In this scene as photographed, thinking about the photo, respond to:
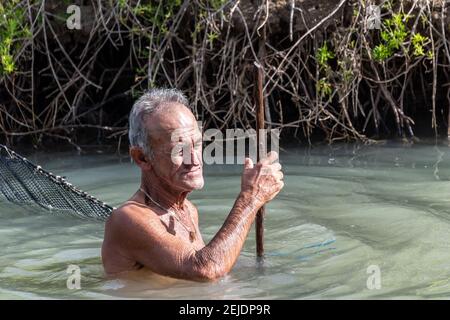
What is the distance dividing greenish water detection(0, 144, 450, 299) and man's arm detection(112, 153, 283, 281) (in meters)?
0.15

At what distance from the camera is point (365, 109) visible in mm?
8719

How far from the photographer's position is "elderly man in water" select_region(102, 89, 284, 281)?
4340 mm

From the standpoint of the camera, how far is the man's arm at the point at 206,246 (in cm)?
432

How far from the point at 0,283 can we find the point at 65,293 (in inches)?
17.5

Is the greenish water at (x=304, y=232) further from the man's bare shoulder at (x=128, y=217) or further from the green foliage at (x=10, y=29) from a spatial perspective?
the green foliage at (x=10, y=29)

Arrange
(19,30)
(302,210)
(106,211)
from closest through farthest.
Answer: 1. (106,211)
2. (302,210)
3. (19,30)

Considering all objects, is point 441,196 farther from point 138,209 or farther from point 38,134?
point 38,134

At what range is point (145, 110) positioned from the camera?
4.45m

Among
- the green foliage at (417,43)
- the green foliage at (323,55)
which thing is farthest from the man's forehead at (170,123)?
the green foliage at (417,43)

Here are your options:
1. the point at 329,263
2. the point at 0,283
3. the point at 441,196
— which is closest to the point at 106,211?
the point at 0,283

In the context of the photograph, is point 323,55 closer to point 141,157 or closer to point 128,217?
point 141,157

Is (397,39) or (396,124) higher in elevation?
(397,39)

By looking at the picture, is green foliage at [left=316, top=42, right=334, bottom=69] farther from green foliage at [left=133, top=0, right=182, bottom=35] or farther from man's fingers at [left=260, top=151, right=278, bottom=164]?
→ man's fingers at [left=260, top=151, right=278, bottom=164]

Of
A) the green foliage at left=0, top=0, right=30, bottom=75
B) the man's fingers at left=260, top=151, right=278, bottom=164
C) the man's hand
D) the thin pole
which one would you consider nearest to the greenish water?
the thin pole
